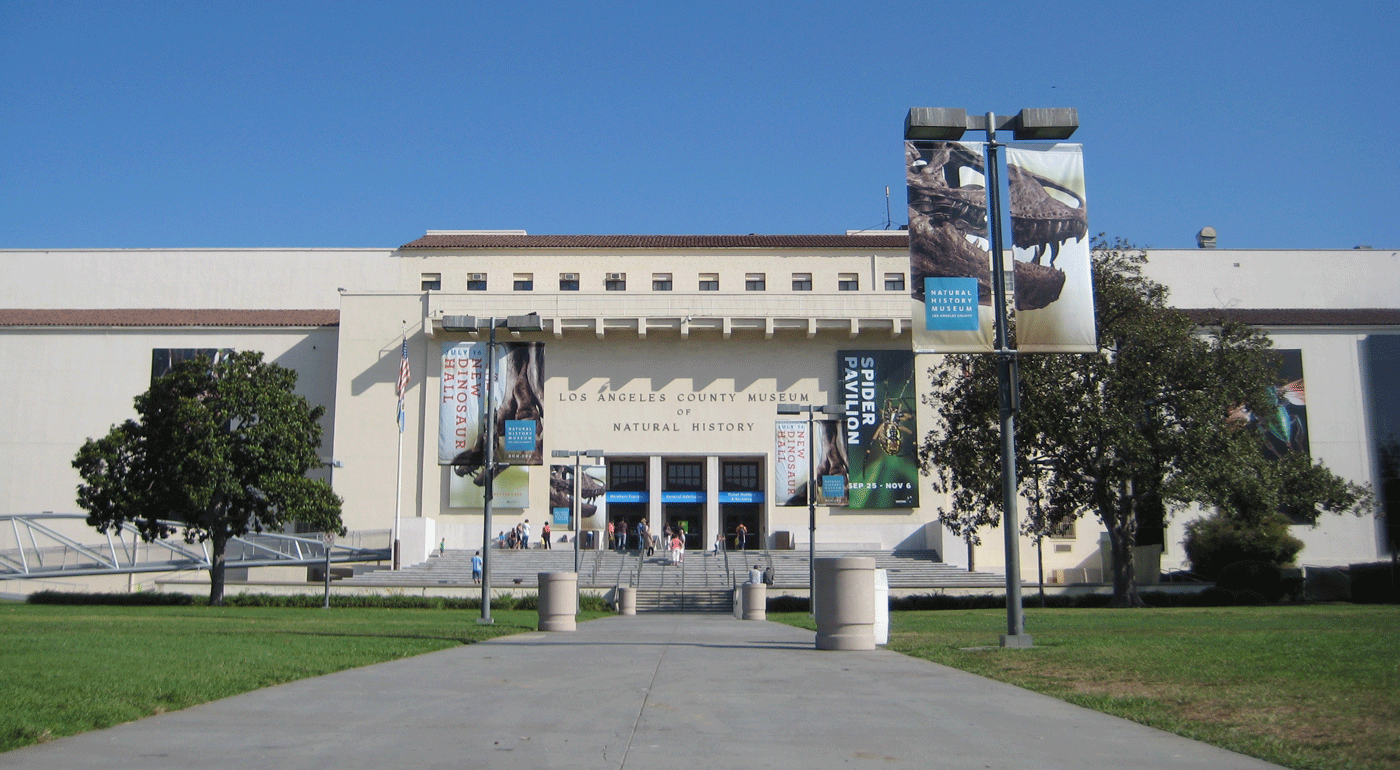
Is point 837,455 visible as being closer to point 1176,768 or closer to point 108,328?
point 108,328

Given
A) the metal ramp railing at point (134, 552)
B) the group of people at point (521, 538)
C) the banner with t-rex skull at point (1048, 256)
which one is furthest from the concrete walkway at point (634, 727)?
the group of people at point (521, 538)

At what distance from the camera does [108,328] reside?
5681 cm

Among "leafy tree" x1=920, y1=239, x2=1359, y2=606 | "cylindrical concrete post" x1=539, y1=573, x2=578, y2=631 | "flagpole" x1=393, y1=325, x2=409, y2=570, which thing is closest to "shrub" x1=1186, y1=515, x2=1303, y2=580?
"leafy tree" x1=920, y1=239, x2=1359, y2=606

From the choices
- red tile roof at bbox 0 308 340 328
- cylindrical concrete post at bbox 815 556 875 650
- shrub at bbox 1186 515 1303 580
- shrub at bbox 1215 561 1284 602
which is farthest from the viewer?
red tile roof at bbox 0 308 340 328

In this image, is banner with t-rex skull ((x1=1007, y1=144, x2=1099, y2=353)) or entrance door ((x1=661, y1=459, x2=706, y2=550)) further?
entrance door ((x1=661, y1=459, x2=706, y2=550))

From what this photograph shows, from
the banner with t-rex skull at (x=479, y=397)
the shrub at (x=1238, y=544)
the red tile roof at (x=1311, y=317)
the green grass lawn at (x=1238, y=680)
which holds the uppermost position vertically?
the red tile roof at (x=1311, y=317)

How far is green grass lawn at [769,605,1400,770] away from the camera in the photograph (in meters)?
5.94

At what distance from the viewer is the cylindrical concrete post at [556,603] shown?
59.5ft

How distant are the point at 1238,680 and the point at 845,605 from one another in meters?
5.04

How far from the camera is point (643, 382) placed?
189ft

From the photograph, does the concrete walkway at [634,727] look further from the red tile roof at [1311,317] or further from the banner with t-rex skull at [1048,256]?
the red tile roof at [1311,317]

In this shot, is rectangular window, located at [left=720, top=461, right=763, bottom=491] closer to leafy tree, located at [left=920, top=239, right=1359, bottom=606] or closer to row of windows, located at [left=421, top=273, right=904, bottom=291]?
row of windows, located at [left=421, top=273, right=904, bottom=291]

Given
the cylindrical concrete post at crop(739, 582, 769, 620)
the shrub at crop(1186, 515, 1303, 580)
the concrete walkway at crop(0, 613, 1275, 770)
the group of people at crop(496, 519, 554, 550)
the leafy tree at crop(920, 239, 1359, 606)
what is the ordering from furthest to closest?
the group of people at crop(496, 519, 554, 550) < the shrub at crop(1186, 515, 1303, 580) < the leafy tree at crop(920, 239, 1359, 606) < the cylindrical concrete post at crop(739, 582, 769, 620) < the concrete walkway at crop(0, 613, 1275, 770)

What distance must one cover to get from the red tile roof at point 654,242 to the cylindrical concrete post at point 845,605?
4823 centimetres
